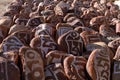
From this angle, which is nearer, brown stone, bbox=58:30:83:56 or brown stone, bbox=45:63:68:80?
brown stone, bbox=45:63:68:80

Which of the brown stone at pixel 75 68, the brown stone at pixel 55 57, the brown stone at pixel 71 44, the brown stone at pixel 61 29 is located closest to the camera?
the brown stone at pixel 75 68

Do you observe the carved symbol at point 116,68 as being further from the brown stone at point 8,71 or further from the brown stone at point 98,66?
the brown stone at point 8,71

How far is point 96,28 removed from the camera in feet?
14.4

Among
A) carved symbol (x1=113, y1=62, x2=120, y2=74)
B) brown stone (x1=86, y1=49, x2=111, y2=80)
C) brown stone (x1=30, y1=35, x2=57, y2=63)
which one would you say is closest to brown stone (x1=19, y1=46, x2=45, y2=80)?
brown stone (x1=30, y1=35, x2=57, y2=63)

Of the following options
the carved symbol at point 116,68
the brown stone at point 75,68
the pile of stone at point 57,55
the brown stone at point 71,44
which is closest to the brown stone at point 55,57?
the pile of stone at point 57,55

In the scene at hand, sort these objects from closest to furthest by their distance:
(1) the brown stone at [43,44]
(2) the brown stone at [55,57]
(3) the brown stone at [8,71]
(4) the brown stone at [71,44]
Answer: (3) the brown stone at [8,71] < (2) the brown stone at [55,57] < (1) the brown stone at [43,44] < (4) the brown stone at [71,44]

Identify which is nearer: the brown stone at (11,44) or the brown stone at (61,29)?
the brown stone at (11,44)


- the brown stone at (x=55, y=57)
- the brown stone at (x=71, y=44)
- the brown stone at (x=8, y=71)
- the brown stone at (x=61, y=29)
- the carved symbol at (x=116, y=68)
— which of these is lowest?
the carved symbol at (x=116, y=68)

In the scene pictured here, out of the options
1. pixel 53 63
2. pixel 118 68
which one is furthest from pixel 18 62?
pixel 118 68

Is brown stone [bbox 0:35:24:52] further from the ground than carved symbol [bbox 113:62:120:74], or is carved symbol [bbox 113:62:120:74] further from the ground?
brown stone [bbox 0:35:24:52]

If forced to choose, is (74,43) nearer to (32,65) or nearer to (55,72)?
(55,72)

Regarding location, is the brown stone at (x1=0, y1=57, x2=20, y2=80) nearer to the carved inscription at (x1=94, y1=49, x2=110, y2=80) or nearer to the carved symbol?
the carved inscription at (x1=94, y1=49, x2=110, y2=80)

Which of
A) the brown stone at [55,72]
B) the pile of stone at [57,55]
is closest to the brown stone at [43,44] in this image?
the pile of stone at [57,55]

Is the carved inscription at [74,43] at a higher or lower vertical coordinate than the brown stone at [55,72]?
higher
